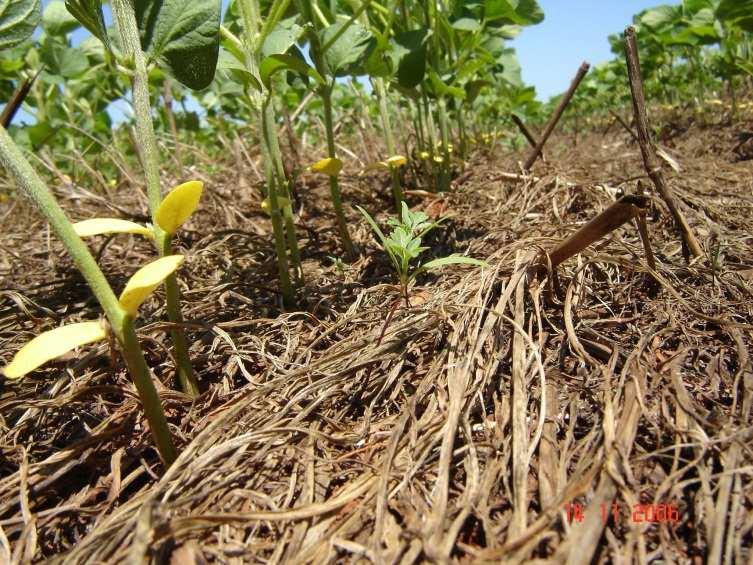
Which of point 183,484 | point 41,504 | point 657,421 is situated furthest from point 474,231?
point 41,504

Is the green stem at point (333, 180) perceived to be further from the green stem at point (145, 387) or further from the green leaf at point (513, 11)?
the green leaf at point (513, 11)

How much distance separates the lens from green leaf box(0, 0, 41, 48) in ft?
2.56

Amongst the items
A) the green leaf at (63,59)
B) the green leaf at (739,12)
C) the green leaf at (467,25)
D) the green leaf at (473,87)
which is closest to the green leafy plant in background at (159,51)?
the green leaf at (467,25)

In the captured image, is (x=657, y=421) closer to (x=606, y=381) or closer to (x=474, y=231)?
(x=606, y=381)

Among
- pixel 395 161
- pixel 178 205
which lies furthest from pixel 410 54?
pixel 178 205

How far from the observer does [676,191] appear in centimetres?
165

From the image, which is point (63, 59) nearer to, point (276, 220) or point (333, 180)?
point (333, 180)

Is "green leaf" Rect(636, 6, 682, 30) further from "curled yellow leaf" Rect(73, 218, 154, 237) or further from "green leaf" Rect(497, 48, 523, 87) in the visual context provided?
"curled yellow leaf" Rect(73, 218, 154, 237)

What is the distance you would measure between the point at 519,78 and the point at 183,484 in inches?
125

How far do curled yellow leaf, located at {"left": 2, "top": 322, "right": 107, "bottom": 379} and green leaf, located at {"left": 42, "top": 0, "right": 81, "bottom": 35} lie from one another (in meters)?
3.09

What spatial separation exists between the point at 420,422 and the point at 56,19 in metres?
3.45

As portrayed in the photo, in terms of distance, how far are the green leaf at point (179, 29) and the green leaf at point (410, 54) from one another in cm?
88

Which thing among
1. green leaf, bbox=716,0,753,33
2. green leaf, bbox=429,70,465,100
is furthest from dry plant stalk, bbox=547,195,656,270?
green leaf, bbox=716,0,753,33
